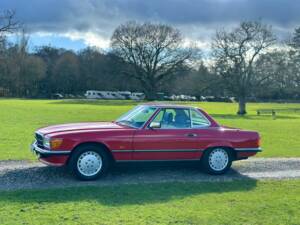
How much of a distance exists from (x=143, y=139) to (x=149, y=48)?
7674cm

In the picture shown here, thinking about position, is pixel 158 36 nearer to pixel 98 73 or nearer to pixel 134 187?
pixel 98 73

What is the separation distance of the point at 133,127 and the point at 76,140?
1.31 meters

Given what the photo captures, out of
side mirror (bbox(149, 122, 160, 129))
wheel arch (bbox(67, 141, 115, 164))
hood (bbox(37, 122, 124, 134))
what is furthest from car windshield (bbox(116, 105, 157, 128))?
wheel arch (bbox(67, 141, 115, 164))

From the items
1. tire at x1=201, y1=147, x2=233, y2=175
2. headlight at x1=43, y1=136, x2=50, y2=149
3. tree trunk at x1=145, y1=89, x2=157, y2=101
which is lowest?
tire at x1=201, y1=147, x2=233, y2=175

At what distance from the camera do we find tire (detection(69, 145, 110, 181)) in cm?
882

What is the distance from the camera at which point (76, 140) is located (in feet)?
28.8

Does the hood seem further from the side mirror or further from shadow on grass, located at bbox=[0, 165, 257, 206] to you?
shadow on grass, located at bbox=[0, 165, 257, 206]

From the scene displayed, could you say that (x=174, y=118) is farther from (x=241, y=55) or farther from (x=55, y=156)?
(x=241, y=55)

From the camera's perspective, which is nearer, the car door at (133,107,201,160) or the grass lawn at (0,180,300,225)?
the grass lawn at (0,180,300,225)

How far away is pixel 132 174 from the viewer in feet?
31.8

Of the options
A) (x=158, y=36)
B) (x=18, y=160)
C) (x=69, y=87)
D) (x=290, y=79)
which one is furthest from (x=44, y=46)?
(x=18, y=160)

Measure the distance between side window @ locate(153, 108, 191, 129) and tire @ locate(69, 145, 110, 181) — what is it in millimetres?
1452

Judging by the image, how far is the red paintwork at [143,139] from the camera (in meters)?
8.81

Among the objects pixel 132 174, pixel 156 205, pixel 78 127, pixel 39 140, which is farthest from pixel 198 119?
pixel 39 140
